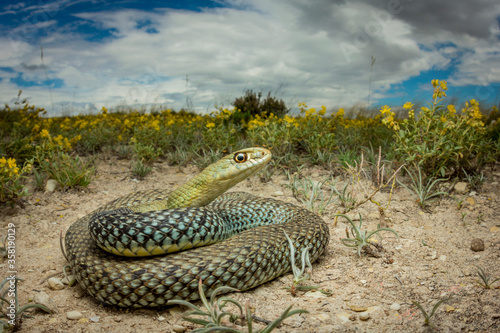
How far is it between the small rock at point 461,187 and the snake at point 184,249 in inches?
131

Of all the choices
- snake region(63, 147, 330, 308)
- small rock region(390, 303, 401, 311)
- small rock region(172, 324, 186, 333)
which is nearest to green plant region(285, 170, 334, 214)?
snake region(63, 147, 330, 308)

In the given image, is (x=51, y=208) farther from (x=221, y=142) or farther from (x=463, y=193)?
(x=463, y=193)

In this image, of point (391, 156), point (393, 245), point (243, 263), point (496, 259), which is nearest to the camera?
point (243, 263)

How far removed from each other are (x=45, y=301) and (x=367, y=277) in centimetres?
309

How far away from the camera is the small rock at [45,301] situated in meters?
2.98

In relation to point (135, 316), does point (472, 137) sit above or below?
above

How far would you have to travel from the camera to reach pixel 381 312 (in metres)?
2.75

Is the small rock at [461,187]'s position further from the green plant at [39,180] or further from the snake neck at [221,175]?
the green plant at [39,180]

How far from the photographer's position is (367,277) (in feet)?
11.1

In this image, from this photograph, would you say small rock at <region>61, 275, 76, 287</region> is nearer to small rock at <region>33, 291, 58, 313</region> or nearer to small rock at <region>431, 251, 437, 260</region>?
small rock at <region>33, 291, 58, 313</region>

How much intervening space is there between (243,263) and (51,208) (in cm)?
411

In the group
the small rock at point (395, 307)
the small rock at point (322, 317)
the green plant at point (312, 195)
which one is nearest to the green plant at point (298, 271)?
the small rock at point (322, 317)

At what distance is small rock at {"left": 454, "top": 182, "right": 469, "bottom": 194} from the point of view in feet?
18.6

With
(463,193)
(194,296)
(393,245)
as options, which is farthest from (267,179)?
(194,296)
